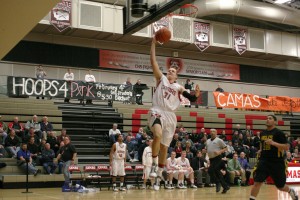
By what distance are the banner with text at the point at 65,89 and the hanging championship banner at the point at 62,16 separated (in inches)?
127

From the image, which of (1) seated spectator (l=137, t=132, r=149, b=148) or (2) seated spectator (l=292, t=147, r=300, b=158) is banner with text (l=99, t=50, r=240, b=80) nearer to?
(1) seated spectator (l=137, t=132, r=149, b=148)

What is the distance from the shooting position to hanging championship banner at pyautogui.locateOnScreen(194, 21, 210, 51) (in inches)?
958

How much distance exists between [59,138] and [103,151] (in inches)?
105

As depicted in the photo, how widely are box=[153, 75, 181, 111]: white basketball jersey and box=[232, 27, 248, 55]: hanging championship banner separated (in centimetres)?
2034

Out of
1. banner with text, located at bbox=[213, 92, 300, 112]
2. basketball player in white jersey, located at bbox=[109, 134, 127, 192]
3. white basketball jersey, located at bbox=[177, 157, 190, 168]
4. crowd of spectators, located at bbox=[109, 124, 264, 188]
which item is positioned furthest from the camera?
banner with text, located at bbox=[213, 92, 300, 112]

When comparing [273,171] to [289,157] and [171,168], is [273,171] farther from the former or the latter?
[289,157]

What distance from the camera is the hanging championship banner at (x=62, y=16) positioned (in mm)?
20500

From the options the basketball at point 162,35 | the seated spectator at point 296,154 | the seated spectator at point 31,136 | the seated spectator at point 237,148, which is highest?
the basketball at point 162,35

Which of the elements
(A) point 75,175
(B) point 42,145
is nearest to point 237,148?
(A) point 75,175

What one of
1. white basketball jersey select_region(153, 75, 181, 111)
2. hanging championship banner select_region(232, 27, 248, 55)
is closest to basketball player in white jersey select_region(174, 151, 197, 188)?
white basketball jersey select_region(153, 75, 181, 111)

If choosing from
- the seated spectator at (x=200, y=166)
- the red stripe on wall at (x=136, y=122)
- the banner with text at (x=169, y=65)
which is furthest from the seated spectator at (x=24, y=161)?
the banner with text at (x=169, y=65)

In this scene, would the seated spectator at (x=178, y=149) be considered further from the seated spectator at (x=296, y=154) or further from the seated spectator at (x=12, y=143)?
the seated spectator at (x=296, y=154)

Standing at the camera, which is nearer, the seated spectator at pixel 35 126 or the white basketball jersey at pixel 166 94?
the white basketball jersey at pixel 166 94

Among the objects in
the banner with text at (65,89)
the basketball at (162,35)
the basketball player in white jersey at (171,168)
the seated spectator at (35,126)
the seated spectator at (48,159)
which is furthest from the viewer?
the banner with text at (65,89)
